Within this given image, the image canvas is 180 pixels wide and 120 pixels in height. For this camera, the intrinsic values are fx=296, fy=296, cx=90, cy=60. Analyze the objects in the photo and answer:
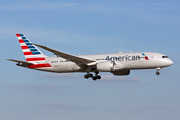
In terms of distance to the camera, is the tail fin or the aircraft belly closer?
the aircraft belly

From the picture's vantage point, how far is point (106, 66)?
158 ft

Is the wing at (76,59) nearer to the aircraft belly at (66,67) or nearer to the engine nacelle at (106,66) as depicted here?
the aircraft belly at (66,67)

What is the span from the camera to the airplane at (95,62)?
48312 mm

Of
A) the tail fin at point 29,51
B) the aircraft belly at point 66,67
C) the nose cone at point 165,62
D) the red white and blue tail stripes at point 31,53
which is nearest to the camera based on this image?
the nose cone at point 165,62

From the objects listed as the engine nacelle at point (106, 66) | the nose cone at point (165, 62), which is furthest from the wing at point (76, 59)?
the nose cone at point (165, 62)

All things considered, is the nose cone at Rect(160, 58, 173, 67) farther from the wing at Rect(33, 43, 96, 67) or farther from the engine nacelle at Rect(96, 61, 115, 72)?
the wing at Rect(33, 43, 96, 67)

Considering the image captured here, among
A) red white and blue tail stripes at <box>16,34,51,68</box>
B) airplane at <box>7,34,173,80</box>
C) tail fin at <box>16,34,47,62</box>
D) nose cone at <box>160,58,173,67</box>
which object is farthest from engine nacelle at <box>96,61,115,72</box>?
tail fin at <box>16,34,47,62</box>

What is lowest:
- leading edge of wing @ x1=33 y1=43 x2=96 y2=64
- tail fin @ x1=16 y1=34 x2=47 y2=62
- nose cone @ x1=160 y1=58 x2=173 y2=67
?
nose cone @ x1=160 y1=58 x2=173 y2=67

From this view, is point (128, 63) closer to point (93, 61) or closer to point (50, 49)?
point (93, 61)

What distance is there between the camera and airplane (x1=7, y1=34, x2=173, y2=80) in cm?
4831

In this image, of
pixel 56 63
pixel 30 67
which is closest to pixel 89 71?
pixel 56 63

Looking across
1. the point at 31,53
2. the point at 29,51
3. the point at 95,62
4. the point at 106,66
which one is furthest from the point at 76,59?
the point at 29,51

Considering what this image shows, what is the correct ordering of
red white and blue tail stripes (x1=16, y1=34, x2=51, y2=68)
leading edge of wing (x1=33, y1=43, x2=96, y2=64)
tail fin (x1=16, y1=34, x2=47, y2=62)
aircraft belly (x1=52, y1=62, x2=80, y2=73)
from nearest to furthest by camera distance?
leading edge of wing (x1=33, y1=43, x2=96, y2=64)
aircraft belly (x1=52, y1=62, x2=80, y2=73)
red white and blue tail stripes (x1=16, y1=34, x2=51, y2=68)
tail fin (x1=16, y1=34, x2=47, y2=62)

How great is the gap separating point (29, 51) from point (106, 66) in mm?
17097
